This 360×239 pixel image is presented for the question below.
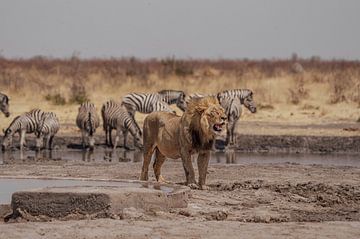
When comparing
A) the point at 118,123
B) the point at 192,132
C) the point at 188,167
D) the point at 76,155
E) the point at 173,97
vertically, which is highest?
the point at 173,97

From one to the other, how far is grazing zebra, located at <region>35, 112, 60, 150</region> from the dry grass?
22.4ft

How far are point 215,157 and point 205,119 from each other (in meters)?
10.7

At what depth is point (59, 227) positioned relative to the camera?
425 inches

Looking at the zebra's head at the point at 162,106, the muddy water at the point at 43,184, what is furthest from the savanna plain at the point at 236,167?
the zebra's head at the point at 162,106

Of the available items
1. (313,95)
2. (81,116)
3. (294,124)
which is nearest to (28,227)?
(81,116)

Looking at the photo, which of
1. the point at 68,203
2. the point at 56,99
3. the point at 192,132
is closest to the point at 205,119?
the point at 192,132

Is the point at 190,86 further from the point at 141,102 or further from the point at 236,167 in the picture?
the point at 236,167

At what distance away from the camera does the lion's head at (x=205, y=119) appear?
14797 mm

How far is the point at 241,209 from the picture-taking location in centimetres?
1312

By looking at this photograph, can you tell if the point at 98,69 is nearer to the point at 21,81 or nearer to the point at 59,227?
the point at 21,81

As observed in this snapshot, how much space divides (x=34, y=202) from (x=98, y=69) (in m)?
41.3

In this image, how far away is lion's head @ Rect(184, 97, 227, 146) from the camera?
583 inches

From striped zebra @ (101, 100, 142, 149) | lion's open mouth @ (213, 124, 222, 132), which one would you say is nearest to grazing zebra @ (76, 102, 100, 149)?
striped zebra @ (101, 100, 142, 149)

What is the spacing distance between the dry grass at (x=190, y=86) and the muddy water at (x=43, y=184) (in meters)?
20.5
